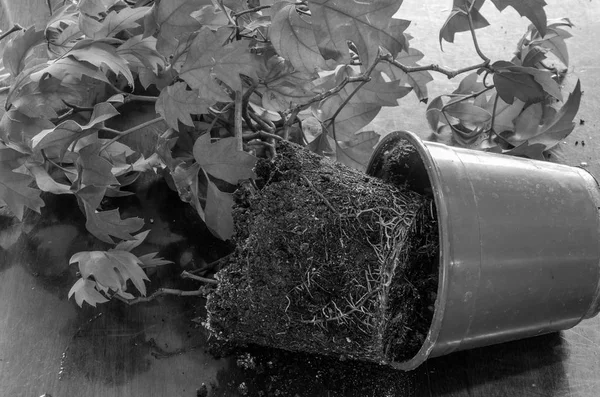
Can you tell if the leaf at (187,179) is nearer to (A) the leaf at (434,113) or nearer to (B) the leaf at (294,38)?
(B) the leaf at (294,38)

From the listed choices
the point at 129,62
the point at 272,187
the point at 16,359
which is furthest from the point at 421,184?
the point at 16,359

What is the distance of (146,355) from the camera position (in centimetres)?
83

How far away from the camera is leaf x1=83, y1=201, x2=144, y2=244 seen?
0.77 meters

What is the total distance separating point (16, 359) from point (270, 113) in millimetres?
522

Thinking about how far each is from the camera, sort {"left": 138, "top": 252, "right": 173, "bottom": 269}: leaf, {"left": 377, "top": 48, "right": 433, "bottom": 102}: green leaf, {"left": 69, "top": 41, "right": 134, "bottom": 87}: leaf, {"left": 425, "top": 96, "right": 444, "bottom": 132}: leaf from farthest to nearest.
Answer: {"left": 425, "top": 96, "right": 444, "bottom": 132}: leaf < {"left": 377, "top": 48, "right": 433, "bottom": 102}: green leaf < {"left": 138, "top": 252, "right": 173, "bottom": 269}: leaf < {"left": 69, "top": 41, "right": 134, "bottom": 87}: leaf

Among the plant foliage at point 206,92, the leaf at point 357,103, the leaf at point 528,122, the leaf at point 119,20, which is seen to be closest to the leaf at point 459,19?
the plant foliage at point 206,92

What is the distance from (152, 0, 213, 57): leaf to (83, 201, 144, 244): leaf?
223 millimetres

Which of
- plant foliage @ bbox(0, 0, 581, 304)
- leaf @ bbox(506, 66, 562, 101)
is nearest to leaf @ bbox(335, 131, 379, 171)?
plant foliage @ bbox(0, 0, 581, 304)

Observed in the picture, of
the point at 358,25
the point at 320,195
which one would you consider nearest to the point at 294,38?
the point at 358,25

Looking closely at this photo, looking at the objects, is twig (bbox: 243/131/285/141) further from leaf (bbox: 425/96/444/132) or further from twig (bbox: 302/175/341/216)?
leaf (bbox: 425/96/444/132)

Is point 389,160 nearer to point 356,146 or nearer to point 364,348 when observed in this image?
point 356,146

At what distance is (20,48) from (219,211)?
35cm

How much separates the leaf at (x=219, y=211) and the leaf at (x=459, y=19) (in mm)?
400

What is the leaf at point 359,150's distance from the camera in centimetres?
93
